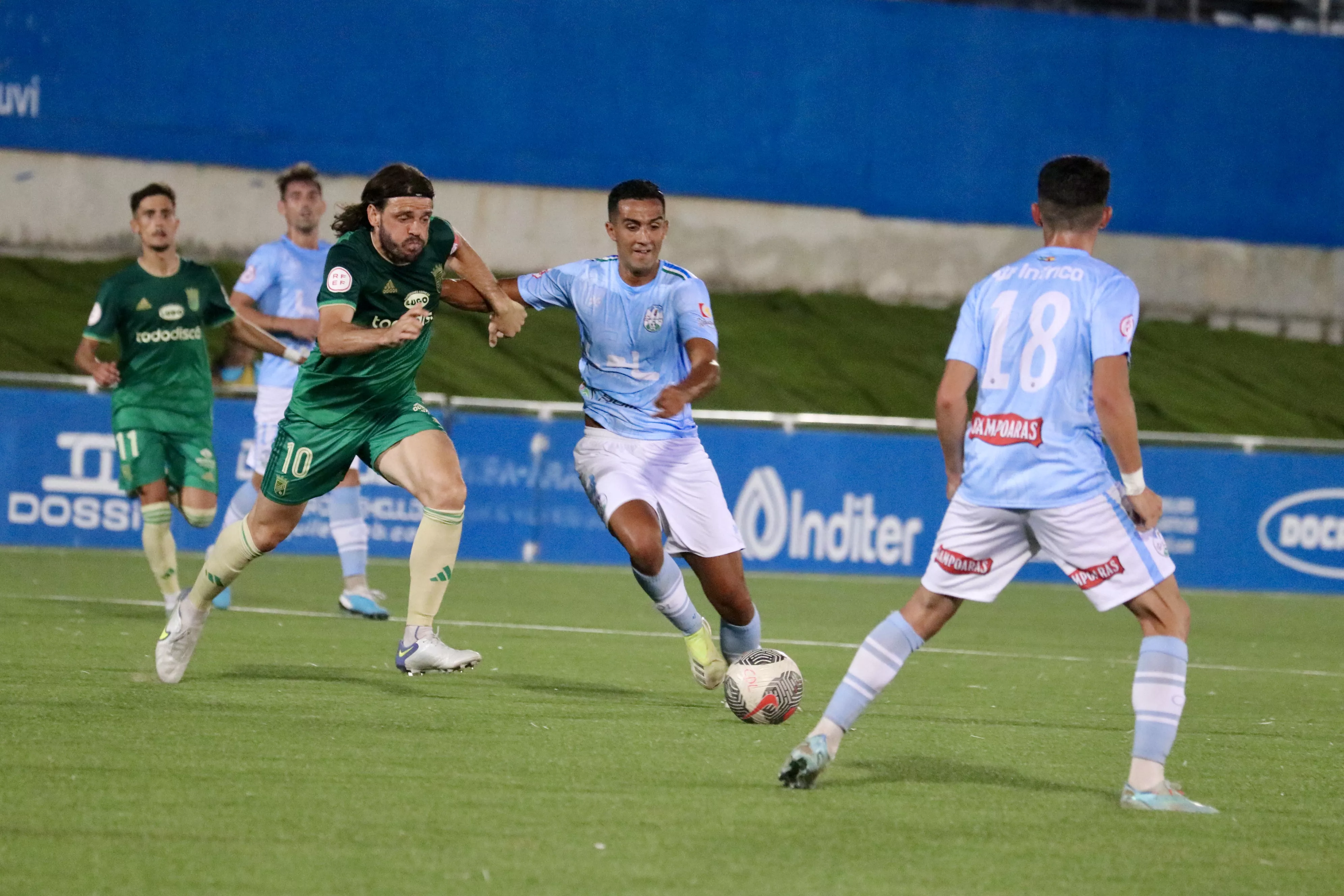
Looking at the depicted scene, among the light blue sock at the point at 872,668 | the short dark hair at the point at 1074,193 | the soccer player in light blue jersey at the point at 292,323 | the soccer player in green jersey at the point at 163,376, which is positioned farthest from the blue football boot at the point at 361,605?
the short dark hair at the point at 1074,193

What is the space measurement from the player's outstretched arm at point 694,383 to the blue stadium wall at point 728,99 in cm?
1720

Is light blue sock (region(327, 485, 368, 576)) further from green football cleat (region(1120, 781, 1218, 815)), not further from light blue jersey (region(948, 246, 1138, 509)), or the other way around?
green football cleat (region(1120, 781, 1218, 815))

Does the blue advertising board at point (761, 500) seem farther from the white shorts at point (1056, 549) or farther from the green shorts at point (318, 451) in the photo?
the white shorts at point (1056, 549)

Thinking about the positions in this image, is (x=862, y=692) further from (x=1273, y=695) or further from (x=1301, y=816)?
(x=1273, y=695)

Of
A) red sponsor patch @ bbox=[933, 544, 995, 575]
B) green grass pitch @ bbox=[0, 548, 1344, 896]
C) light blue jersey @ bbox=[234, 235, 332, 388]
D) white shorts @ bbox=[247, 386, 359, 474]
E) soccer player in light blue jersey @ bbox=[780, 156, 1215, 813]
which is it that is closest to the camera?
green grass pitch @ bbox=[0, 548, 1344, 896]

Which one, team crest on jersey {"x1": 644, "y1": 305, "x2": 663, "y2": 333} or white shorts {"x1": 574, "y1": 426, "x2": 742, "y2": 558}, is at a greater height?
team crest on jersey {"x1": 644, "y1": 305, "x2": 663, "y2": 333}

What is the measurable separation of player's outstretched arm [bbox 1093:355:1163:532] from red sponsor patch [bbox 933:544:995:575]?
487 millimetres

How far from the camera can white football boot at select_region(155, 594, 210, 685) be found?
7184 millimetres

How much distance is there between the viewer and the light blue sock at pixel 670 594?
24.4ft

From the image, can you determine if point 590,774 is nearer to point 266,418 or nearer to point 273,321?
point 273,321

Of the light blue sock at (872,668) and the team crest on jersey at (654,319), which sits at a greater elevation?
the team crest on jersey at (654,319)

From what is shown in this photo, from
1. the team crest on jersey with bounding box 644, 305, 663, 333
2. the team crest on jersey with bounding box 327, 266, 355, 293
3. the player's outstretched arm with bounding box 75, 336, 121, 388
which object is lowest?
the player's outstretched arm with bounding box 75, 336, 121, 388

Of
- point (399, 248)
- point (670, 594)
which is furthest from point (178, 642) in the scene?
point (670, 594)

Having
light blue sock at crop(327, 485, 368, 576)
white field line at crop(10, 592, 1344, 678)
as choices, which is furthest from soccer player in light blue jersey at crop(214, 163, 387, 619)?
white field line at crop(10, 592, 1344, 678)
